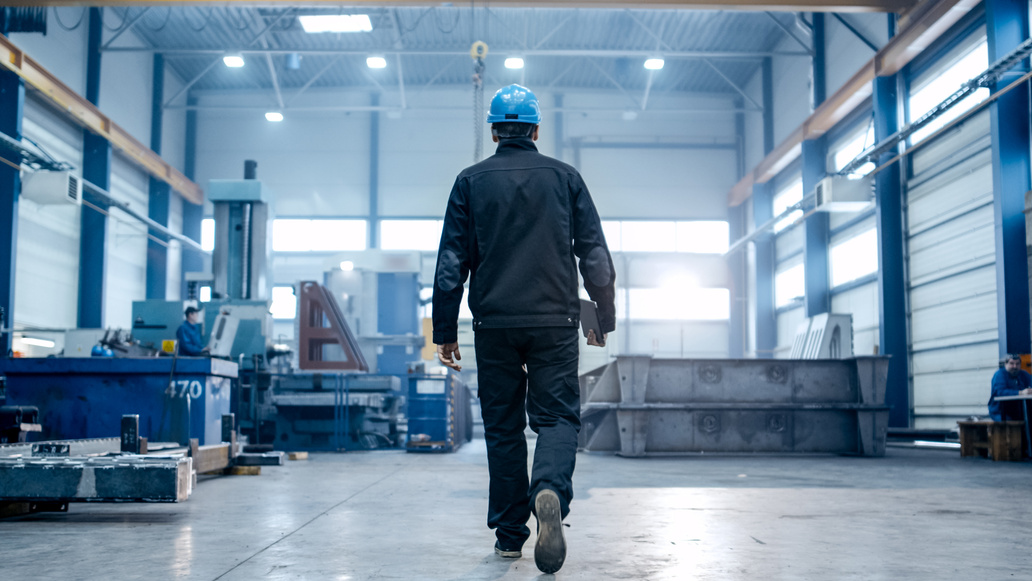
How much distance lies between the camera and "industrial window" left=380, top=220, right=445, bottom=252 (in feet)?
71.8


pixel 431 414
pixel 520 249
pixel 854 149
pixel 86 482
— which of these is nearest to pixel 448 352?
pixel 520 249

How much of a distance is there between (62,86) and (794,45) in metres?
14.9

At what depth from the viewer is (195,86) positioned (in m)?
22.5

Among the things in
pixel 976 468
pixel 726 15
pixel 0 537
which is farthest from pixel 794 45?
pixel 0 537

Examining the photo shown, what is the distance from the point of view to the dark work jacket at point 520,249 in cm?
269

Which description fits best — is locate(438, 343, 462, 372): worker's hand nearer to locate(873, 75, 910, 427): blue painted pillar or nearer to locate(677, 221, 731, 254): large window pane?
locate(873, 75, 910, 427): blue painted pillar

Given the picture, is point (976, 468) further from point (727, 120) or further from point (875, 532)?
point (727, 120)

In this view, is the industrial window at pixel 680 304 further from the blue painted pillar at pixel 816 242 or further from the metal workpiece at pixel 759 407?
the metal workpiece at pixel 759 407

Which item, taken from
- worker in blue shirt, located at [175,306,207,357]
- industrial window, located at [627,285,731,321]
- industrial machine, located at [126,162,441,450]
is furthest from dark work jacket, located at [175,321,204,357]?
industrial window, located at [627,285,731,321]

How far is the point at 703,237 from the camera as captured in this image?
22328 millimetres

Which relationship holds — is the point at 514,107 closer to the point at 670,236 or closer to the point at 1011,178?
the point at 1011,178

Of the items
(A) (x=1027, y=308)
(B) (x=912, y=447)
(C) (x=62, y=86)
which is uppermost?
(C) (x=62, y=86)

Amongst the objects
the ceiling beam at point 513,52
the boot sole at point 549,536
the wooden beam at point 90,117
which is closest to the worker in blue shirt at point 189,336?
the wooden beam at point 90,117

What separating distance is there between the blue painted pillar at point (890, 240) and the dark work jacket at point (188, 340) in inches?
404
